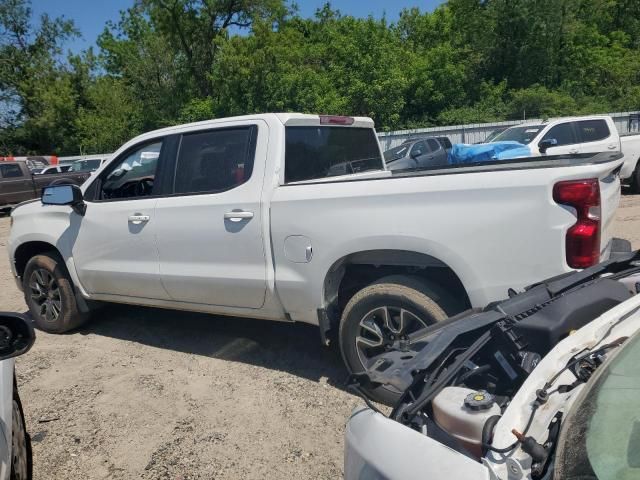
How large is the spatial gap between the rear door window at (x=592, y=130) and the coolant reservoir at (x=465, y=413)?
1174cm

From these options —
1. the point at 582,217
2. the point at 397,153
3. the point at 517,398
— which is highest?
the point at 397,153

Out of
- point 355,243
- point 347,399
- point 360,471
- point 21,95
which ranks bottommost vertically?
point 347,399

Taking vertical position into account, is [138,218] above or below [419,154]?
above

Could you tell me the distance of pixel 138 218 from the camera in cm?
437

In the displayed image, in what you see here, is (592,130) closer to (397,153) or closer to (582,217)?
(397,153)

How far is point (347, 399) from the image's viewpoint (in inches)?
144

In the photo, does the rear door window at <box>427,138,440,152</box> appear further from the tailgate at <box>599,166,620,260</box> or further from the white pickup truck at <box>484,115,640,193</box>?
the tailgate at <box>599,166,620,260</box>

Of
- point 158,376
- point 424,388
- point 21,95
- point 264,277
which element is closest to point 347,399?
point 264,277

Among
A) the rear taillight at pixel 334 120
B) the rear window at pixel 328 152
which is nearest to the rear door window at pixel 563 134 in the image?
the rear window at pixel 328 152

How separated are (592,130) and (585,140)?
0.92ft

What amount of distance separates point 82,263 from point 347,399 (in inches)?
109

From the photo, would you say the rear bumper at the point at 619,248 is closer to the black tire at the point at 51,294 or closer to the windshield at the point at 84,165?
the black tire at the point at 51,294

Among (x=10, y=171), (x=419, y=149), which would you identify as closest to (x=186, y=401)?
(x=419, y=149)

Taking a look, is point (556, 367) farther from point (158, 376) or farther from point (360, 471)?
point (158, 376)
